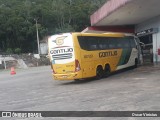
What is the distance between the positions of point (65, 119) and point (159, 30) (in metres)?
21.9

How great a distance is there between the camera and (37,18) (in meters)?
94.2

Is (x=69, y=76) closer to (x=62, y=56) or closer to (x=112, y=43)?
Answer: (x=62, y=56)

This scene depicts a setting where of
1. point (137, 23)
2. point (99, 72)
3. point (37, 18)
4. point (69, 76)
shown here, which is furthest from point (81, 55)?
point (37, 18)

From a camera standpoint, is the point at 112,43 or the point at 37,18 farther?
the point at 37,18

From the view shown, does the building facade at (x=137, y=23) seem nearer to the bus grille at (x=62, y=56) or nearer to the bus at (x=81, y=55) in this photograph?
the bus at (x=81, y=55)

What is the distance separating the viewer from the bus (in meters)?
17.5

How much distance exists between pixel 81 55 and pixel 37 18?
78481mm

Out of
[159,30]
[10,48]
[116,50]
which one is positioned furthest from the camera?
[10,48]

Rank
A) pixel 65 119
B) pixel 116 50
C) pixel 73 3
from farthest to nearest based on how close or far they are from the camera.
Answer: pixel 73 3
pixel 116 50
pixel 65 119

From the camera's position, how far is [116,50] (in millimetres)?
21562

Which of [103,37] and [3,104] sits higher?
[103,37]

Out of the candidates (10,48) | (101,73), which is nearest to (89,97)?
(101,73)

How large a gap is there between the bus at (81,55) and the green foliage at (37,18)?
66512 mm

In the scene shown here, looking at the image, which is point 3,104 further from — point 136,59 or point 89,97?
point 136,59
